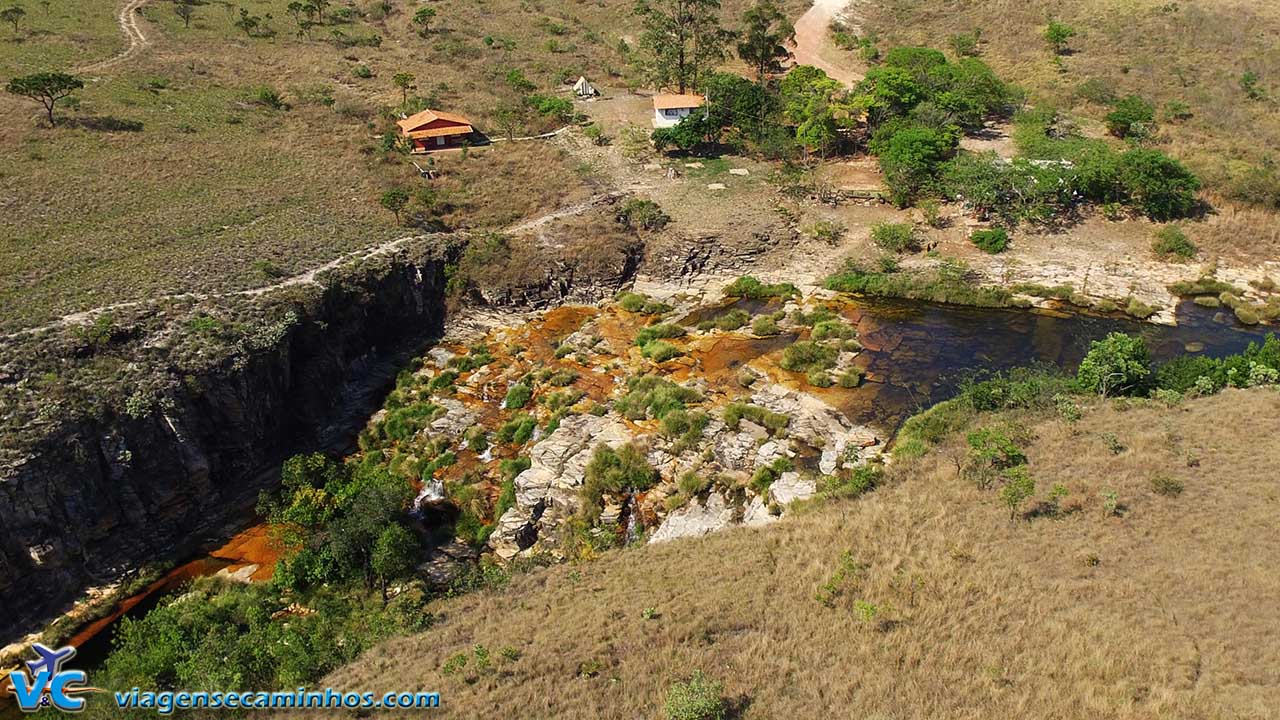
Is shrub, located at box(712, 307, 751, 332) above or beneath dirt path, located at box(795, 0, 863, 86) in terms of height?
beneath

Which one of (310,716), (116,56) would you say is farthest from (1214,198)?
(116,56)

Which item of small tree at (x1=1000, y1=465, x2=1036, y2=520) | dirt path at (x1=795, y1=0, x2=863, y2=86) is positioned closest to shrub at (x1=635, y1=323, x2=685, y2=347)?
small tree at (x1=1000, y1=465, x2=1036, y2=520)

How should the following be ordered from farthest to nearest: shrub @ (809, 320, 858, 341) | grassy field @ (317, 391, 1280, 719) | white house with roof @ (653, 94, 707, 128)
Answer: white house with roof @ (653, 94, 707, 128)
shrub @ (809, 320, 858, 341)
grassy field @ (317, 391, 1280, 719)

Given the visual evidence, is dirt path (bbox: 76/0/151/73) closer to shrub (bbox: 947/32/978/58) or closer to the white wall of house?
the white wall of house

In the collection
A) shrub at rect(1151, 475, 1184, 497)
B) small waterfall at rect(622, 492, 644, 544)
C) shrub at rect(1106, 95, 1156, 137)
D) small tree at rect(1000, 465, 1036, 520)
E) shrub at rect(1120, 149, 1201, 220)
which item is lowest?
small waterfall at rect(622, 492, 644, 544)

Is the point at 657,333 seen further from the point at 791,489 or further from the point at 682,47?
the point at 682,47

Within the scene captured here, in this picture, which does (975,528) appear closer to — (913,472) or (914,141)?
(913,472)
